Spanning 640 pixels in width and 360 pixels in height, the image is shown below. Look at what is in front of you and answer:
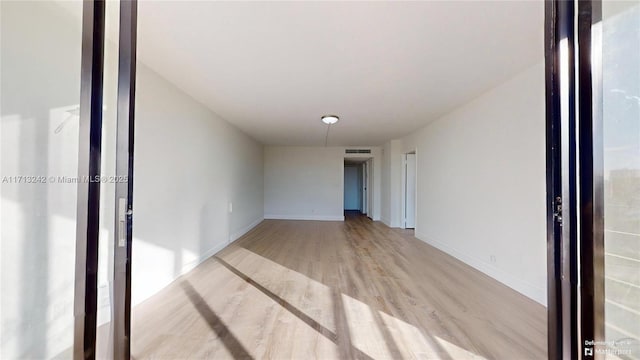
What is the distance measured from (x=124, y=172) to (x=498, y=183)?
11.1ft

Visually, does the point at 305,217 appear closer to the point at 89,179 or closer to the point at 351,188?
the point at 351,188

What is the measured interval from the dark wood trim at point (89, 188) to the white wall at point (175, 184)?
1547 millimetres

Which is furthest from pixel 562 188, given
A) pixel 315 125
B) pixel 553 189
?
pixel 315 125

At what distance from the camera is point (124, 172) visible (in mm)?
1086

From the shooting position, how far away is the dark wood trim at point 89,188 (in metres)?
0.98

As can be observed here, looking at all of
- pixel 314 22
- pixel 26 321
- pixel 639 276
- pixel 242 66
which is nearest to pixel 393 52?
pixel 314 22

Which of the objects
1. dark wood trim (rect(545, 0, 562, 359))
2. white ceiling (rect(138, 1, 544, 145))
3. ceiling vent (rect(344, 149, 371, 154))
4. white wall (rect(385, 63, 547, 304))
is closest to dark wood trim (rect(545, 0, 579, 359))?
dark wood trim (rect(545, 0, 562, 359))

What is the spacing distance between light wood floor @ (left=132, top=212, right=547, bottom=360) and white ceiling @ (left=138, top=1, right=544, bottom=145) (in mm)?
2117

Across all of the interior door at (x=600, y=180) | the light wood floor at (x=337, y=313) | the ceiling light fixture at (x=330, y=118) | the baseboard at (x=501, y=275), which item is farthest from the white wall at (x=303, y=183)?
the interior door at (x=600, y=180)

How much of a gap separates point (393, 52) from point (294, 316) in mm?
2266

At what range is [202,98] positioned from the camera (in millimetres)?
3449

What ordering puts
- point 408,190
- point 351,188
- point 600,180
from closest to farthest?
point 600,180 < point 408,190 < point 351,188

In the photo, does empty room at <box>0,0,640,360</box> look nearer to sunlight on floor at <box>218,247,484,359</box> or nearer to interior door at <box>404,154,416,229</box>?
sunlight on floor at <box>218,247,484,359</box>

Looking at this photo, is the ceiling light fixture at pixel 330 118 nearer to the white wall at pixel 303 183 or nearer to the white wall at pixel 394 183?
the white wall at pixel 394 183
